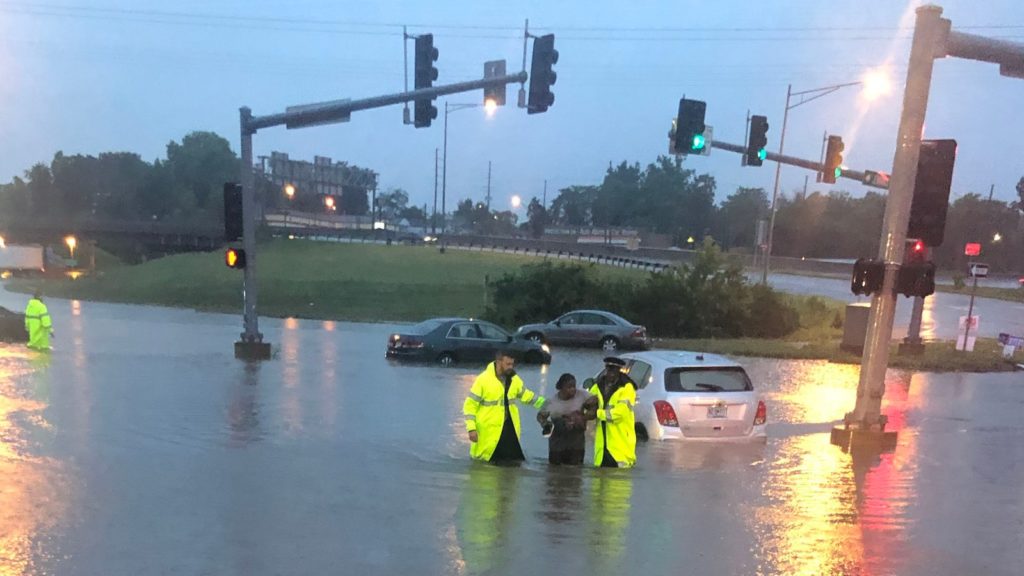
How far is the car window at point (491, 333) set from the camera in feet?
75.8

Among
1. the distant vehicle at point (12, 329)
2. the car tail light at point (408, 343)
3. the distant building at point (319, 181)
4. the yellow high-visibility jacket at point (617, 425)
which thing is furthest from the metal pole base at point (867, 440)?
the distant building at point (319, 181)

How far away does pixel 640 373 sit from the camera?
11.7 metres

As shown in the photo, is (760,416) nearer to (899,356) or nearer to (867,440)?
(867,440)

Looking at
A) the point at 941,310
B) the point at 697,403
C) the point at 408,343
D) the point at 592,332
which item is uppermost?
the point at 697,403

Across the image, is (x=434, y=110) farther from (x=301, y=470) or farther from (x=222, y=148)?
(x=222, y=148)

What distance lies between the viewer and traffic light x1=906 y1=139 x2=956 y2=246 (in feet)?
39.5

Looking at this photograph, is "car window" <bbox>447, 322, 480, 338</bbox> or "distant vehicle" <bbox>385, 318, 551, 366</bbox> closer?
"distant vehicle" <bbox>385, 318, 551, 366</bbox>

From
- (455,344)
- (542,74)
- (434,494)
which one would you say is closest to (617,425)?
(434,494)

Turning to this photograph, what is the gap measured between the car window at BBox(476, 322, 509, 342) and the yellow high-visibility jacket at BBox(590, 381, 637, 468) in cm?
1344

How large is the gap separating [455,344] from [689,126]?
8.36m

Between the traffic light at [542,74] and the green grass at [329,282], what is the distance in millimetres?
23514

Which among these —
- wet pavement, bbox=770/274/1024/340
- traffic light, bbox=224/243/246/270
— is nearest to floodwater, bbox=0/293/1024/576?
traffic light, bbox=224/243/246/270

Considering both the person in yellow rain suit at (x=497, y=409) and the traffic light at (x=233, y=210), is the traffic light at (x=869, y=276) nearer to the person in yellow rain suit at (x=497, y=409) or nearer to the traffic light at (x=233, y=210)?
the person in yellow rain suit at (x=497, y=409)

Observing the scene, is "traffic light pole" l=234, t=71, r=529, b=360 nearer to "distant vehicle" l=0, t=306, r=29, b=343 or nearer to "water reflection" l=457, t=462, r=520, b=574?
"distant vehicle" l=0, t=306, r=29, b=343
